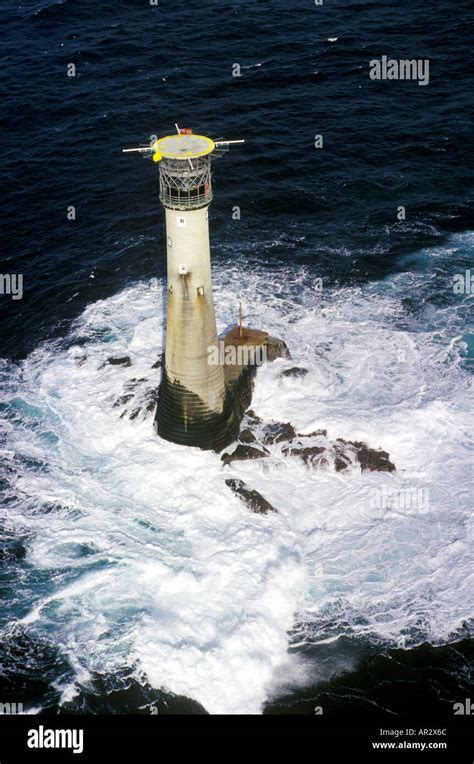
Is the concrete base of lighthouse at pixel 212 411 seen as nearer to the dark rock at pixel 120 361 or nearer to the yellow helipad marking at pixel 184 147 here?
the dark rock at pixel 120 361

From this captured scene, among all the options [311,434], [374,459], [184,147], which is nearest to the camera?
[184,147]

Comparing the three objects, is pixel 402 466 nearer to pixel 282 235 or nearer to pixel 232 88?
pixel 282 235

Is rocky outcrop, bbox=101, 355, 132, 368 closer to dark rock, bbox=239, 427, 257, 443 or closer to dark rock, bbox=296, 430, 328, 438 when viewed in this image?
dark rock, bbox=239, 427, 257, 443

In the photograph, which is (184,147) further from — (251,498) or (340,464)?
(340,464)

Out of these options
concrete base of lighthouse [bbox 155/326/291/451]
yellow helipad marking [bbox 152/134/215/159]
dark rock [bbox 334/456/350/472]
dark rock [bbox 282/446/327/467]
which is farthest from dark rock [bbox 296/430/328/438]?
yellow helipad marking [bbox 152/134/215/159]

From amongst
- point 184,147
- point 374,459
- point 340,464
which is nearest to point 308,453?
point 340,464

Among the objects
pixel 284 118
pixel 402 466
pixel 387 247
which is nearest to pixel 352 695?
pixel 402 466
